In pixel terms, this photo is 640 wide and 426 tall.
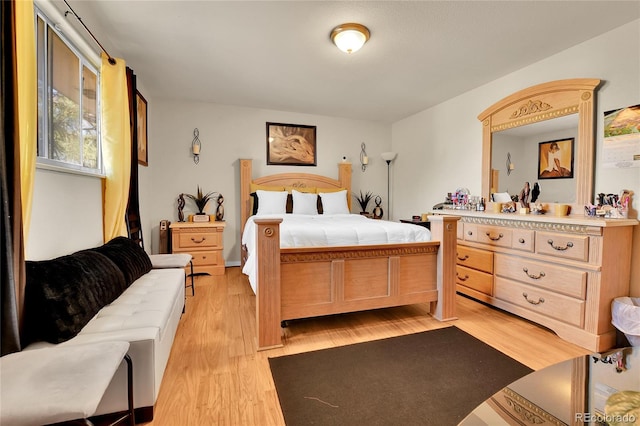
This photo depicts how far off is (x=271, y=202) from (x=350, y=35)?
2.37 metres

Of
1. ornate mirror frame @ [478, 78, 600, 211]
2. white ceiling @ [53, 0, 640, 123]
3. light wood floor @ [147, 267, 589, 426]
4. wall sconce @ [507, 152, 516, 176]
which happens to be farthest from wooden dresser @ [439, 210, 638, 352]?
white ceiling @ [53, 0, 640, 123]

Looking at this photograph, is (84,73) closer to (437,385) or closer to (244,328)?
(244,328)

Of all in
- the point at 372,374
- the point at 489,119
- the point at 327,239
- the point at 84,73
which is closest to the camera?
the point at 372,374

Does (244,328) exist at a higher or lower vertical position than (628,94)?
lower

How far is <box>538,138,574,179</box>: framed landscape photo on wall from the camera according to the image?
2633 millimetres

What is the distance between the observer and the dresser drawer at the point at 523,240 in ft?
8.14

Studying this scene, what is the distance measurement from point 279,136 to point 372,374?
3.80m

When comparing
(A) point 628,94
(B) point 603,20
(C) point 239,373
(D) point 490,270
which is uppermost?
(B) point 603,20

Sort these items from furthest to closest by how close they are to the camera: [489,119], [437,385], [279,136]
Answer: [279,136] < [489,119] < [437,385]

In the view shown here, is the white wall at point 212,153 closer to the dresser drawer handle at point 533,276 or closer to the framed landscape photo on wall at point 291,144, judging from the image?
the framed landscape photo on wall at point 291,144

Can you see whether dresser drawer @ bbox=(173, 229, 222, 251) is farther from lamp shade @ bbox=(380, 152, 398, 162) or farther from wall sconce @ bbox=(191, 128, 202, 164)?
lamp shade @ bbox=(380, 152, 398, 162)

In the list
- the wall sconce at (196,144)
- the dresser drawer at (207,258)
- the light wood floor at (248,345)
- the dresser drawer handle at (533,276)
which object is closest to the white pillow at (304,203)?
the dresser drawer at (207,258)

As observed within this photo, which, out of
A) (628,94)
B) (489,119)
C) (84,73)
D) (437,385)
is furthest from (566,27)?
(84,73)

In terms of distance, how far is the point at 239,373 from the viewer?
1.77 metres
